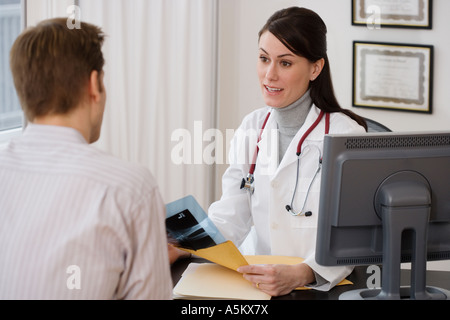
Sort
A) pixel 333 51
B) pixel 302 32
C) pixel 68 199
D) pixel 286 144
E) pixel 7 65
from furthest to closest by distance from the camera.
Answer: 1. pixel 333 51
2. pixel 7 65
3. pixel 286 144
4. pixel 302 32
5. pixel 68 199

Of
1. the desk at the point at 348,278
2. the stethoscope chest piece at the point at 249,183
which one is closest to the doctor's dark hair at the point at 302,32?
the stethoscope chest piece at the point at 249,183

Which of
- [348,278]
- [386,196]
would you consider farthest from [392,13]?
[386,196]

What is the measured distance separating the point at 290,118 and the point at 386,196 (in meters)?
0.70

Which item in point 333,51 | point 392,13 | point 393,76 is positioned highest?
point 392,13

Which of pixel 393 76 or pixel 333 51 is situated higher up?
pixel 333 51

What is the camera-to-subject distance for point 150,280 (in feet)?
3.87

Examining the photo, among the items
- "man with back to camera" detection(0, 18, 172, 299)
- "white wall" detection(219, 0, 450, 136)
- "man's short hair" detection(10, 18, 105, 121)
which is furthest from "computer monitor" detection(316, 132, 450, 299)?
"white wall" detection(219, 0, 450, 136)

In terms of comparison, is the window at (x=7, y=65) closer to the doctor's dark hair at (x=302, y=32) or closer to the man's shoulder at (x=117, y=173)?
the doctor's dark hair at (x=302, y=32)

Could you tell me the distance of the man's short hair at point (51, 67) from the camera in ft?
3.76

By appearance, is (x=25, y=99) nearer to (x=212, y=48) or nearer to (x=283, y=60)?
(x=283, y=60)

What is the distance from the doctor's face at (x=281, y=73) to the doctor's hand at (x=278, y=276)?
64cm

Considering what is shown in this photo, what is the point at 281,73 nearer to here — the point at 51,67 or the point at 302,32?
the point at 302,32

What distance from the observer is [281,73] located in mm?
2145

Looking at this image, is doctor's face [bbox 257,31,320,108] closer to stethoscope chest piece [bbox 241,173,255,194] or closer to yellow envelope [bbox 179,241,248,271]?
stethoscope chest piece [bbox 241,173,255,194]
